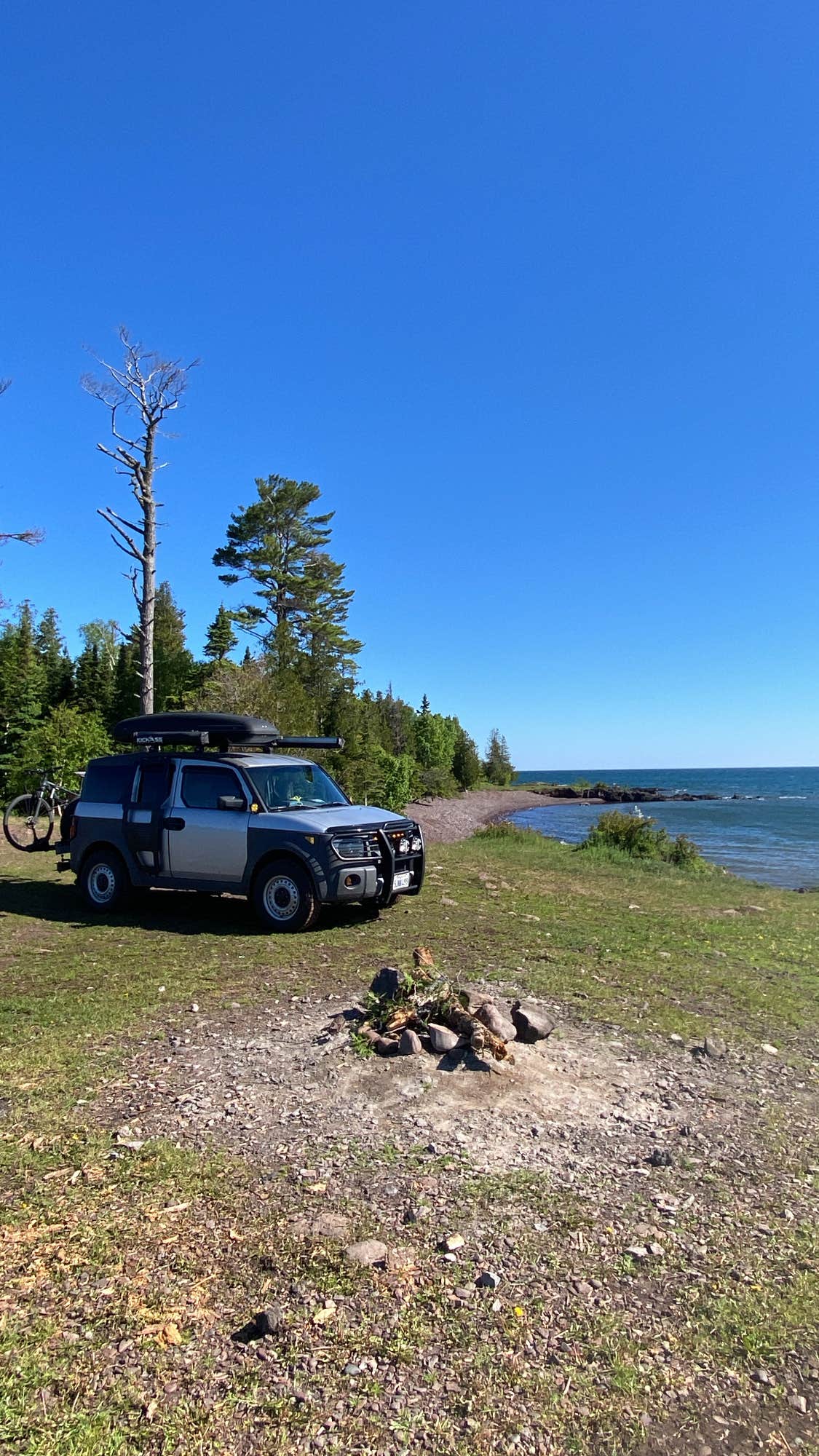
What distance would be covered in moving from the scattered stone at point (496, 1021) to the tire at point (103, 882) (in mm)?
6183

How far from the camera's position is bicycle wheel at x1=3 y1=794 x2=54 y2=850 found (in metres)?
12.0

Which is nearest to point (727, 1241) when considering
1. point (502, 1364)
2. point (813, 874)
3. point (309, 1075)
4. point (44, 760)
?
point (502, 1364)

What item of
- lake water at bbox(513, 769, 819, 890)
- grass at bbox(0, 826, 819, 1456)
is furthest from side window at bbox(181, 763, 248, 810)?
lake water at bbox(513, 769, 819, 890)

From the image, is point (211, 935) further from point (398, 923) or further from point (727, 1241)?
point (727, 1241)

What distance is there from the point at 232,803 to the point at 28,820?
6.83 metres

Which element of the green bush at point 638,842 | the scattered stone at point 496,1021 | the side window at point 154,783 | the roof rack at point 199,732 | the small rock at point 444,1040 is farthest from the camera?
the green bush at point 638,842

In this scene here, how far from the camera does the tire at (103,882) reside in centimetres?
991

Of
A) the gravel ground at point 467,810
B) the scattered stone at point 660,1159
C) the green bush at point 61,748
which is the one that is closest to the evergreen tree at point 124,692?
the gravel ground at point 467,810

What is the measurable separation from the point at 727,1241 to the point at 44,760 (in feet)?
71.6

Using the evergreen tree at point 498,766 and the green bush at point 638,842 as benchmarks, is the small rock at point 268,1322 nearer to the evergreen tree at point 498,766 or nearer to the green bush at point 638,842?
the green bush at point 638,842

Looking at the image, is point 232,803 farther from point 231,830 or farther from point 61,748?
point 61,748

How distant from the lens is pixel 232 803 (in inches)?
361

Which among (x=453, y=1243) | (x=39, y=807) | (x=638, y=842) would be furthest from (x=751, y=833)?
(x=453, y=1243)

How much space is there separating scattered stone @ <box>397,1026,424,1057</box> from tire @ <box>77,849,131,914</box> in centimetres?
596
